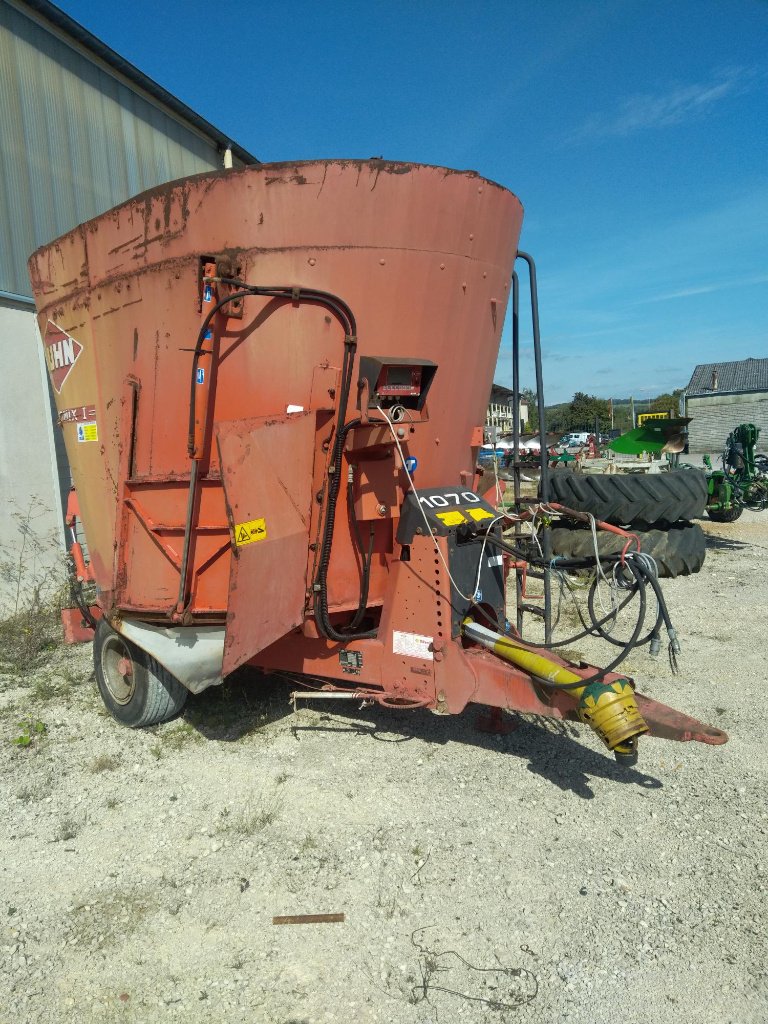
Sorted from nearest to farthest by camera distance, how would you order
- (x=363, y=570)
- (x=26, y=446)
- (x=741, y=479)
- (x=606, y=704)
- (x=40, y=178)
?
(x=606, y=704)
(x=363, y=570)
(x=26, y=446)
(x=40, y=178)
(x=741, y=479)

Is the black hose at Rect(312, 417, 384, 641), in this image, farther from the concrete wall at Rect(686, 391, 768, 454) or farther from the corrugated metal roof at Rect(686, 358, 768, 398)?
the corrugated metal roof at Rect(686, 358, 768, 398)

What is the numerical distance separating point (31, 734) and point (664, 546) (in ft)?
21.9

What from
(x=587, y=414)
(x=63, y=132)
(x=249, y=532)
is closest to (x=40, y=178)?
(x=63, y=132)

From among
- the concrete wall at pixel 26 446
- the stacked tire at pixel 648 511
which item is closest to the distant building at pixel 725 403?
the stacked tire at pixel 648 511

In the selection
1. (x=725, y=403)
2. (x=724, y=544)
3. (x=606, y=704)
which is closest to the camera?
(x=606, y=704)

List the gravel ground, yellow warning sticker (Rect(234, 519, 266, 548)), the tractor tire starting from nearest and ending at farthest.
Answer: the gravel ground
yellow warning sticker (Rect(234, 519, 266, 548))
the tractor tire

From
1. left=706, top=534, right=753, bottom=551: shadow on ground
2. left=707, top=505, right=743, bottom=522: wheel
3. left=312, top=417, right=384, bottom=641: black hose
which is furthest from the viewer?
left=707, top=505, right=743, bottom=522: wheel

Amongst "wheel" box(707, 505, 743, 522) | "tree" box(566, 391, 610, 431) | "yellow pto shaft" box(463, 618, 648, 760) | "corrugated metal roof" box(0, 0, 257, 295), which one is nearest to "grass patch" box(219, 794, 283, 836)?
"yellow pto shaft" box(463, 618, 648, 760)

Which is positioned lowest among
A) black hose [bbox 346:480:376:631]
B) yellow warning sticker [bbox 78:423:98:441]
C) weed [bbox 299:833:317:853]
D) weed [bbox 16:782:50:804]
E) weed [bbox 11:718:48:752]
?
weed [bbox 16:782:50:804]

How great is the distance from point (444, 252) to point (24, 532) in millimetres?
5308

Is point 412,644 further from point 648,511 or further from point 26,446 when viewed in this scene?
point 648,511

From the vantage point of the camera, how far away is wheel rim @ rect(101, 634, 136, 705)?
4.32 m

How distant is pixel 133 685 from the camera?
4.25 meters

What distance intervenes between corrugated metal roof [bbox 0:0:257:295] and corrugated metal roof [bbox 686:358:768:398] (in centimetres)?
3773
